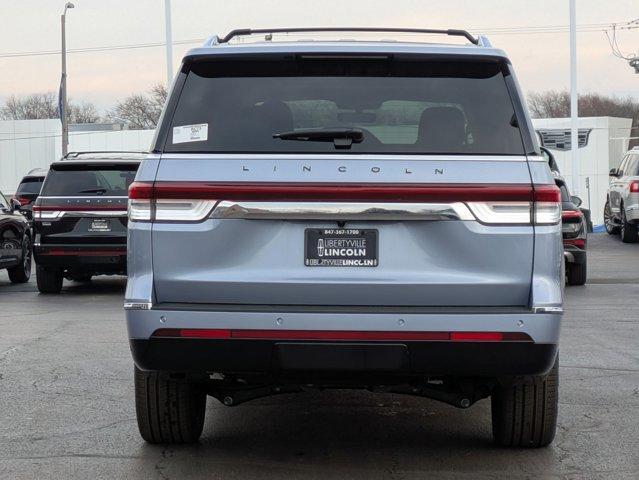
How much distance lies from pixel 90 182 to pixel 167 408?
10.1m

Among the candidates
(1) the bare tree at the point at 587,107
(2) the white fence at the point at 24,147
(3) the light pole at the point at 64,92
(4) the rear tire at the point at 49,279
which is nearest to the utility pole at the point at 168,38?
(3) the light pole at the point at 64,92

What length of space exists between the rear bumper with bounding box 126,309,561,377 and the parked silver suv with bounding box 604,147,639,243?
61.9 ft

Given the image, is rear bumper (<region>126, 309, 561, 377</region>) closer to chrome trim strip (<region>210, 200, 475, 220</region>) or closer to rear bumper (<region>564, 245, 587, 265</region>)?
chrome trim strip (<region>210, 200, 475, 220</region>)

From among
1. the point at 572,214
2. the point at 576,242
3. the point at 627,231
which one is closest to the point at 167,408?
the point at 572,214

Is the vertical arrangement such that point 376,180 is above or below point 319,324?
above

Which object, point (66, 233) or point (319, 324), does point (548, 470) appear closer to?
point (319, 324)

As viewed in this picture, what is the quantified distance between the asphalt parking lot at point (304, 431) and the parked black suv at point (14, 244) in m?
7.03

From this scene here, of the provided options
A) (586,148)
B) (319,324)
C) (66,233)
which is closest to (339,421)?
(319,324)

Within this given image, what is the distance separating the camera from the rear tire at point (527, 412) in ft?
19.6

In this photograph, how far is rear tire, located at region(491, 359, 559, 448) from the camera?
5.97 m

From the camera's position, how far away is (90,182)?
15.9 metres

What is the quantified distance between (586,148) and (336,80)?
57.8m

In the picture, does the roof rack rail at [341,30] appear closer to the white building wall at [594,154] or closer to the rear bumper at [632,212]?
the rear bumper at [632,212]

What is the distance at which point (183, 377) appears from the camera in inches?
223
